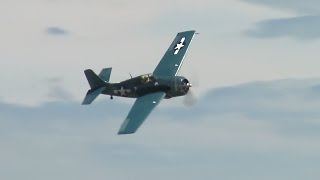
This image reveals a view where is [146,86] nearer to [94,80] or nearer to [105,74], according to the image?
[94,80]

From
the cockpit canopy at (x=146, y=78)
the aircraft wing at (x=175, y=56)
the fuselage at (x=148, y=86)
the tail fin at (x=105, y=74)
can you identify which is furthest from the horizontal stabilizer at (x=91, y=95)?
the aircraft wing at (x=175, y=56)

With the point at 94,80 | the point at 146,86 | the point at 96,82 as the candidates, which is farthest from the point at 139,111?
the point at 94,80

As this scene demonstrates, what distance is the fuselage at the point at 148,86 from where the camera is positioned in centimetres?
13262

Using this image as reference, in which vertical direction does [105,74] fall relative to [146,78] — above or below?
below

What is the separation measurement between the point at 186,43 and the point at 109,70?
10682mm

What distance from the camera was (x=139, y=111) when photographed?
426 feet

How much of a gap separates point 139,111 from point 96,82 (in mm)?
12910

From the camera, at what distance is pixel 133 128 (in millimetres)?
123750

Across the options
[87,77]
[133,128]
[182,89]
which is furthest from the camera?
[87,77]

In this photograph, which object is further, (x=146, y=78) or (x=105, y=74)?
(x=105, y=74)

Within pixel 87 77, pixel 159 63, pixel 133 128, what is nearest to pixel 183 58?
pixel 159 63

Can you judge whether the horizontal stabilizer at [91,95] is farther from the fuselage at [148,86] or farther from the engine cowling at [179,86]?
the engine cowling at [179,86]

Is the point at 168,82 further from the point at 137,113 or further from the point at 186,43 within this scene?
the point at 186,43

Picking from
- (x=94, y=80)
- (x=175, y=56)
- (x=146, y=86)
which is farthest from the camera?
(x=175, y=56)
